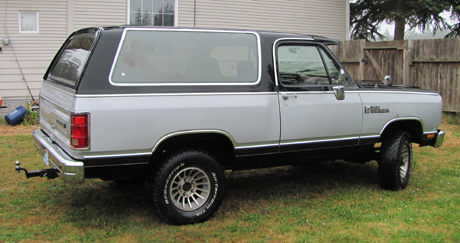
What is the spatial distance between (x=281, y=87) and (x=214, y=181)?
3.96 ft

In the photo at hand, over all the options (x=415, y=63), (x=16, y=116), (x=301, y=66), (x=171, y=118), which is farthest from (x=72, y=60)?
(x=415, y=63)

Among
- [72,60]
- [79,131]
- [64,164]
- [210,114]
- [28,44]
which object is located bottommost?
[64,164]

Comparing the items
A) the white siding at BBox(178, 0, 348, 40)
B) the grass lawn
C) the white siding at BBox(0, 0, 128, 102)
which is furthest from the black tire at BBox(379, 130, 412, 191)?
the white siding at BBox(0, 0, 128, 102)

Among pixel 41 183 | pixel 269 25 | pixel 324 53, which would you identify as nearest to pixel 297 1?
pixel 269 25

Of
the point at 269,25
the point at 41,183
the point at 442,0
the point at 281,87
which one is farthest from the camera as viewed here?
the point at 442,0

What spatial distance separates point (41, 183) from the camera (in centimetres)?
555

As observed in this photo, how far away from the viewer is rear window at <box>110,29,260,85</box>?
3926 mm

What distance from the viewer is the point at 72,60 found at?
4.33 metres

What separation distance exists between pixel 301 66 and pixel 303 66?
0.03 meters

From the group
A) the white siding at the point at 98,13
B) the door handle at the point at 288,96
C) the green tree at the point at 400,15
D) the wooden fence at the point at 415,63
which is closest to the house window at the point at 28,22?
the white siding at the point at 98,13

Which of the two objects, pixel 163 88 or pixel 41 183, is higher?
pixel 163 88

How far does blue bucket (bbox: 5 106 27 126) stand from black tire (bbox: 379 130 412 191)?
807cm

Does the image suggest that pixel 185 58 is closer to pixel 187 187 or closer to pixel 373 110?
pixel 187 187

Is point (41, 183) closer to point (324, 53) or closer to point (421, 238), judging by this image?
point (324, 53)
